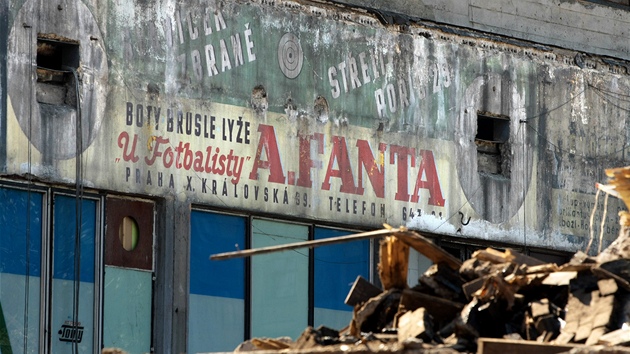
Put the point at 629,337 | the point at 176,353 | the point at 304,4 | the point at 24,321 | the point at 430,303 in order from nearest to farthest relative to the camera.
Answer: the point at 629,337 → the point at 430,303 → the point at 24,321 → the point at 176,353 → the point at 304,4

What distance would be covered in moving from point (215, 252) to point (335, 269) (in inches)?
93.9

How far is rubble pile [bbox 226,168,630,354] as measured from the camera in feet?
40.0

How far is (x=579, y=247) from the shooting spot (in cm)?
2955

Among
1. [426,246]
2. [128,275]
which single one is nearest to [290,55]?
[128,275]

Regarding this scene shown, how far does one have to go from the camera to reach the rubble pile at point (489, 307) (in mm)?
12180

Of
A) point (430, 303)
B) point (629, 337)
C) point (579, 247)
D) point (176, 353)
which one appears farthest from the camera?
point (579, 247)

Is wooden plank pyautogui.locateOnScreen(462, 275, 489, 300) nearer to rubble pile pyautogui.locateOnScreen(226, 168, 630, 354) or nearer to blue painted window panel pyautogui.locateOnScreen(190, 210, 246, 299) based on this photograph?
rubble pile pyautogui.locateOnScreen(226, 168, 630, 354)

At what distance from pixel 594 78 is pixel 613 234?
2862 mm

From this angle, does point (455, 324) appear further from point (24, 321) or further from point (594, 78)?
point (594, 78)

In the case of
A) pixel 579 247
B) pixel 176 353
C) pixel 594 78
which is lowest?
pixel 176 353

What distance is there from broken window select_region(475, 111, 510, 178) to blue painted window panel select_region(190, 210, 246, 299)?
5.61 meters

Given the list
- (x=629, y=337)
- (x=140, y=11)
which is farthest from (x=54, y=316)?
(x=629, y=337)

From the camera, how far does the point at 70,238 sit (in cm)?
2245

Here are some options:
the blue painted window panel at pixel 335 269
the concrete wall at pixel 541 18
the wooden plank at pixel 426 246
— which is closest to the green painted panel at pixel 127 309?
the blue painted window panel at pixel 335 269
